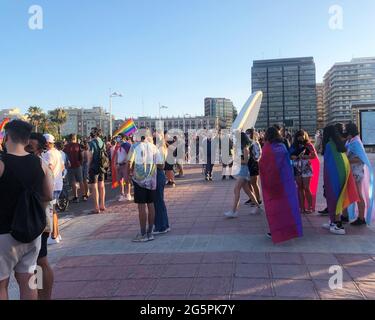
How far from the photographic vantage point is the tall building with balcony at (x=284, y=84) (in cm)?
5803

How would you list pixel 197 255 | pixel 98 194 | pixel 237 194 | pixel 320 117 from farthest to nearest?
pixel 320 117
pixel 98 194
pixel 237 194
pixel 197 255

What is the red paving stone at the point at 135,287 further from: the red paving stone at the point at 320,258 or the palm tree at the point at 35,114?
the palm tree at the point at 35,114

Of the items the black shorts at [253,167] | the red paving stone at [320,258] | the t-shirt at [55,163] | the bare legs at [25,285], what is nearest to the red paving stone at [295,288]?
the red paving stone at [320,258]

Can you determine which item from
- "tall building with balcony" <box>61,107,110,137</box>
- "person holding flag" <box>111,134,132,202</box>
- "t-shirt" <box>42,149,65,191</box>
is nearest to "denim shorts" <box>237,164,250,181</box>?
"t-shirt" <box>42,149,65,191</box>

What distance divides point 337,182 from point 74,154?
751cm

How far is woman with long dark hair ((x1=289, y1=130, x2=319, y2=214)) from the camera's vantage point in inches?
304

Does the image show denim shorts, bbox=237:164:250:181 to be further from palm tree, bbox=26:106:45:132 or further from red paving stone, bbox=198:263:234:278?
palm tree, bbox=26:106:45:132

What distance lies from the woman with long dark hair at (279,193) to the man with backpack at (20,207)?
11.5 ft

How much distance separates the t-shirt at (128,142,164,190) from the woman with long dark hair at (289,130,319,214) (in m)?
2.89

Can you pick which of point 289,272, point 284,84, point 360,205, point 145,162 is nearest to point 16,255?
point 289,272
